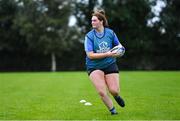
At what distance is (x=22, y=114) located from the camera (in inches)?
401

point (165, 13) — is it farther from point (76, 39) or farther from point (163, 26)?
point (76, 39)

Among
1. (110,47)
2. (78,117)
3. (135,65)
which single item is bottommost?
(135,65)

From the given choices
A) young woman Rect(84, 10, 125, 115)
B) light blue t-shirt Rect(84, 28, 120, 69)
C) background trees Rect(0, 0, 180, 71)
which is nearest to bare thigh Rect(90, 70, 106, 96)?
young woman Rect(84, 10, 125, 115)

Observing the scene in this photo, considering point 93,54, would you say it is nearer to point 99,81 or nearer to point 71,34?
point 99,81

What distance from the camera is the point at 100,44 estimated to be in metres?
9.31

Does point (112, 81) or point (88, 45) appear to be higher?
point (88, 45)

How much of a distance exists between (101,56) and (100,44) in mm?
340

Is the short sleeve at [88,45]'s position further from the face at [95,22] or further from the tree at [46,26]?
the tree at [46,26]

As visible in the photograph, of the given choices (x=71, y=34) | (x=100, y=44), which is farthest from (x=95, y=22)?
(x=71, y=34)

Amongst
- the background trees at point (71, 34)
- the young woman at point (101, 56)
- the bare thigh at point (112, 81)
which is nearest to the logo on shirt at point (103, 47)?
the young woman at point (101, 56)

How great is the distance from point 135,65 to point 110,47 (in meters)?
45.6

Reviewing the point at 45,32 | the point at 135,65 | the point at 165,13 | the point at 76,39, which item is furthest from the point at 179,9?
the point at 45,32

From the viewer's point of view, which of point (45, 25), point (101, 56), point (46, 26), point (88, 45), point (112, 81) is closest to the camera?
A: point (101, 56)

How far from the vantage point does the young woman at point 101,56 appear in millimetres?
9281
